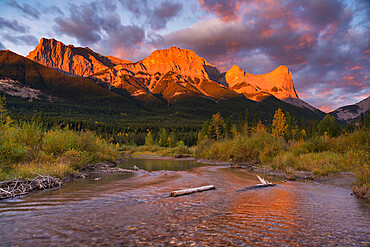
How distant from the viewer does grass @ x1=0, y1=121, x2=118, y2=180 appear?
559 inches

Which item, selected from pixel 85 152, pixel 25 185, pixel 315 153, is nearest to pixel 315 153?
pixel 315 153

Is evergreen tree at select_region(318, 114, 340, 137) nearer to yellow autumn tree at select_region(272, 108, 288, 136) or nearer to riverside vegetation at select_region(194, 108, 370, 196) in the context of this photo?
yellow autumn tree at select_region(272, 108, 288, 136)

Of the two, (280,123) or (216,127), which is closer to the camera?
(280,123)

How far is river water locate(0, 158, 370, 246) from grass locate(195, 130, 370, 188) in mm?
5945

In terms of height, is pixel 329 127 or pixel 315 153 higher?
pixel 329 127

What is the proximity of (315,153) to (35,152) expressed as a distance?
2718cm

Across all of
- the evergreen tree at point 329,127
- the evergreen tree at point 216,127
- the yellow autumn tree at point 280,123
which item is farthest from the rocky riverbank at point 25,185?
the evergreen tree at point 329,127

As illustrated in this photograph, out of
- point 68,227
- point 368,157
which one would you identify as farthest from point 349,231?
point 368,157

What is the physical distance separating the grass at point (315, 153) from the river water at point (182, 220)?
19.5ft

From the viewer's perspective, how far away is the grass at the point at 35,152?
46.5 ft

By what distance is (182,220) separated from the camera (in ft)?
25.8

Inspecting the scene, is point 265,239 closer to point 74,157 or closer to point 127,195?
point 127,195

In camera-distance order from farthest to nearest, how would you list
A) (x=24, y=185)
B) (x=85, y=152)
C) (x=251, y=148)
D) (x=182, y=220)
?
(x=251, y=148) → (x=85, y=152) → (x=24, y=185) → (x=182, y=220)

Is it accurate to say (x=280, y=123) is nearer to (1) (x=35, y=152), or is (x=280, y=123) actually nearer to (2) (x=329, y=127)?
(2) (x=329, y=127)
